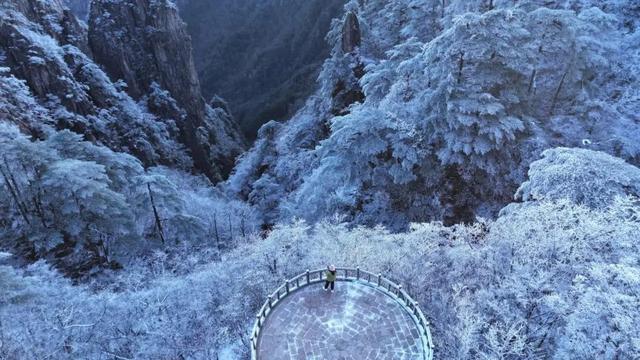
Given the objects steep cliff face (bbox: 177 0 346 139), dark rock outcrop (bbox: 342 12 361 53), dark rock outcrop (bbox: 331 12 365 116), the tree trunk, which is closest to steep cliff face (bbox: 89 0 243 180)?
steep cliff face (bbox: 177 0 346 139)

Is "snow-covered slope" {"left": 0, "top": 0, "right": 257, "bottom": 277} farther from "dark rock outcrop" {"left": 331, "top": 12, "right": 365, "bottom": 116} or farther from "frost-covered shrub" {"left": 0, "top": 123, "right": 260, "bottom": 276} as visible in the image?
"dark rock outcrop" {"left": 331, "top": 12, "right": 365, "bottom": 116}

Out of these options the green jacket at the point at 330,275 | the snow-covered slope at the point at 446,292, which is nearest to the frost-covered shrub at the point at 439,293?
the snow-covered slope at the point at 446,292

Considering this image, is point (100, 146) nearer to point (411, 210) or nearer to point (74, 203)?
point (74, 203)

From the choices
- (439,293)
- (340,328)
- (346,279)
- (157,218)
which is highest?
(346,279)

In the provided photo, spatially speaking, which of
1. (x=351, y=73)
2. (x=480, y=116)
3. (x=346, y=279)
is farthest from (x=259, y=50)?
(x=346, y=279)

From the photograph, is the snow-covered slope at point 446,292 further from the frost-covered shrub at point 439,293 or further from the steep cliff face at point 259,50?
the steep cliff face at point 259,50

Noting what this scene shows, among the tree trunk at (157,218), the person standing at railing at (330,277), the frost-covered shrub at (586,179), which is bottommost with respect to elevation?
the tree trunk at (157,218)

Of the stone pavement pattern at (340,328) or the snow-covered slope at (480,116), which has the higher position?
the snow-covered slope at (480,116)

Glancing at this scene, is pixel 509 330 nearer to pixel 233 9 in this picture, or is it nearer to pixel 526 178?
pixel 526 178
